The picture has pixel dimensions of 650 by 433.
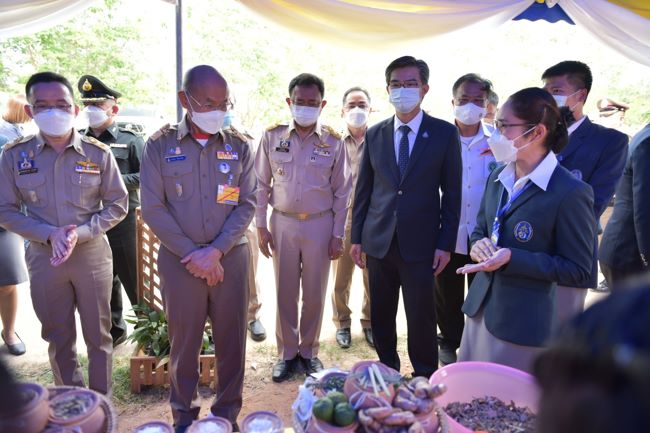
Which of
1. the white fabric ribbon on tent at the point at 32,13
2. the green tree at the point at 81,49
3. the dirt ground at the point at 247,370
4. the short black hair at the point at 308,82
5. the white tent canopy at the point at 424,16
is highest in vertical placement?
the green tree at the point at 81,49

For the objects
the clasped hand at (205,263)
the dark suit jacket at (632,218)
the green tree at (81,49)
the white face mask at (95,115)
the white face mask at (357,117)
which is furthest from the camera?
the green tree at (81,49)

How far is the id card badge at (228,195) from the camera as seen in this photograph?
2600 mm

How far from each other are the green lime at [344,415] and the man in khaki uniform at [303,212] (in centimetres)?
220

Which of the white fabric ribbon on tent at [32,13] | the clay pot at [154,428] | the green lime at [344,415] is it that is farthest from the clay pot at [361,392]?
the white fabric ribbon on tent at [32,13]

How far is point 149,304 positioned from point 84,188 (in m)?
1.17

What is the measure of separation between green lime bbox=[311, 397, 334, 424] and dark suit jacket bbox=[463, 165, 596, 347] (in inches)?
38.9

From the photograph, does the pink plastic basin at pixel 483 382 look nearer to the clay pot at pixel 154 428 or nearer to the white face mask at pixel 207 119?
the clay pot at pixel 154 428

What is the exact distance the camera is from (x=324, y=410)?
1357mm

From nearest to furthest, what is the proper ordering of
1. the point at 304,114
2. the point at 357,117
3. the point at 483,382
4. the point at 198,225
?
the point at 483,382 < the point at 198,225 < the point at 304,114 < the point at 357,117

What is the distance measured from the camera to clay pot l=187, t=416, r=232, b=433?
1521 mm

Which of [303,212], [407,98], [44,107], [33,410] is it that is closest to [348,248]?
[303,212]

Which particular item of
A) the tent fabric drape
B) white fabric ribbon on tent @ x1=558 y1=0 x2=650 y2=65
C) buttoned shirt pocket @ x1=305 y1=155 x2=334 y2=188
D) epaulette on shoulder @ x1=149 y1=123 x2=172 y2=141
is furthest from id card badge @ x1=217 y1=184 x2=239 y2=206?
white fabric ribbon on tent @ x1=558 y1=0 x2=650 y2=65

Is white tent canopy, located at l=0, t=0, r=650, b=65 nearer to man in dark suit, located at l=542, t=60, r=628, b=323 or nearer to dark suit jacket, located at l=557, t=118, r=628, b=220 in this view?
man in dark suit, located at l=542, t=60, r=628, b=323

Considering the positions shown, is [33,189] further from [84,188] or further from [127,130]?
[127,130]
